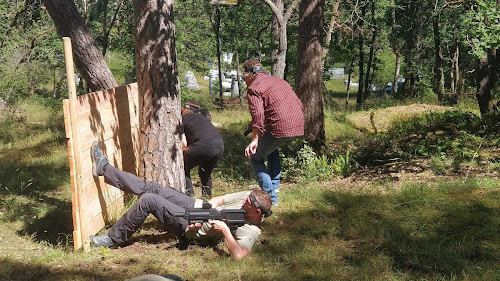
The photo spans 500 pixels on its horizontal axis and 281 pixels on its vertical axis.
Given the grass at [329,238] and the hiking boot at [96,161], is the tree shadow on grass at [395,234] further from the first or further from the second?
the hiking boot at [96,161]

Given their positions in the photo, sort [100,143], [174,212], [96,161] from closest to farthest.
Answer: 1. [174,212]
2. [96,161]
3. [100,143]

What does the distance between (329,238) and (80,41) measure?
5.29 meters

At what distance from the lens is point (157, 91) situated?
5953 millimetres

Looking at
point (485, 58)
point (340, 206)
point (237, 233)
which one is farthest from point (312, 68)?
point (485, 58)

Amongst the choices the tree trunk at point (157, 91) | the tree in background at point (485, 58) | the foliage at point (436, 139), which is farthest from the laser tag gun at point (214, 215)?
the tree in background at point (485, 58)

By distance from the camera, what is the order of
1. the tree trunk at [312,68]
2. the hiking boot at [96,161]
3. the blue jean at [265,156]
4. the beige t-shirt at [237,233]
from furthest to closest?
1. the tree trunk at [312,68]
2. the blue jean at [265,156]
3. the hiking boot at [96,161]
4. the beige t-shirt at [237,233]

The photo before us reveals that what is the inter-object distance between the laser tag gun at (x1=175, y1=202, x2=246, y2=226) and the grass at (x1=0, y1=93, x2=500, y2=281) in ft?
1.21

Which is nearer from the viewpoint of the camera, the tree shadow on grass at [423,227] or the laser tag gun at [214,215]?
the tree shadow on grass at [423,227]

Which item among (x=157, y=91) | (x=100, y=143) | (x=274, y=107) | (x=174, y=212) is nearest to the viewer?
(x=174, y=212)

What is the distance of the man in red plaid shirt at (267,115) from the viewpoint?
5.68 metres

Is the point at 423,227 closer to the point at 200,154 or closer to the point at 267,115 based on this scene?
the point at 267,115

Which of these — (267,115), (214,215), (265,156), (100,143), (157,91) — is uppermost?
(157,91)

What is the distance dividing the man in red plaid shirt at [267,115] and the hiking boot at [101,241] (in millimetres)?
1780

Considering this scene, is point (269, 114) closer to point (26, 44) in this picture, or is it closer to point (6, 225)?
point (6, 225)
